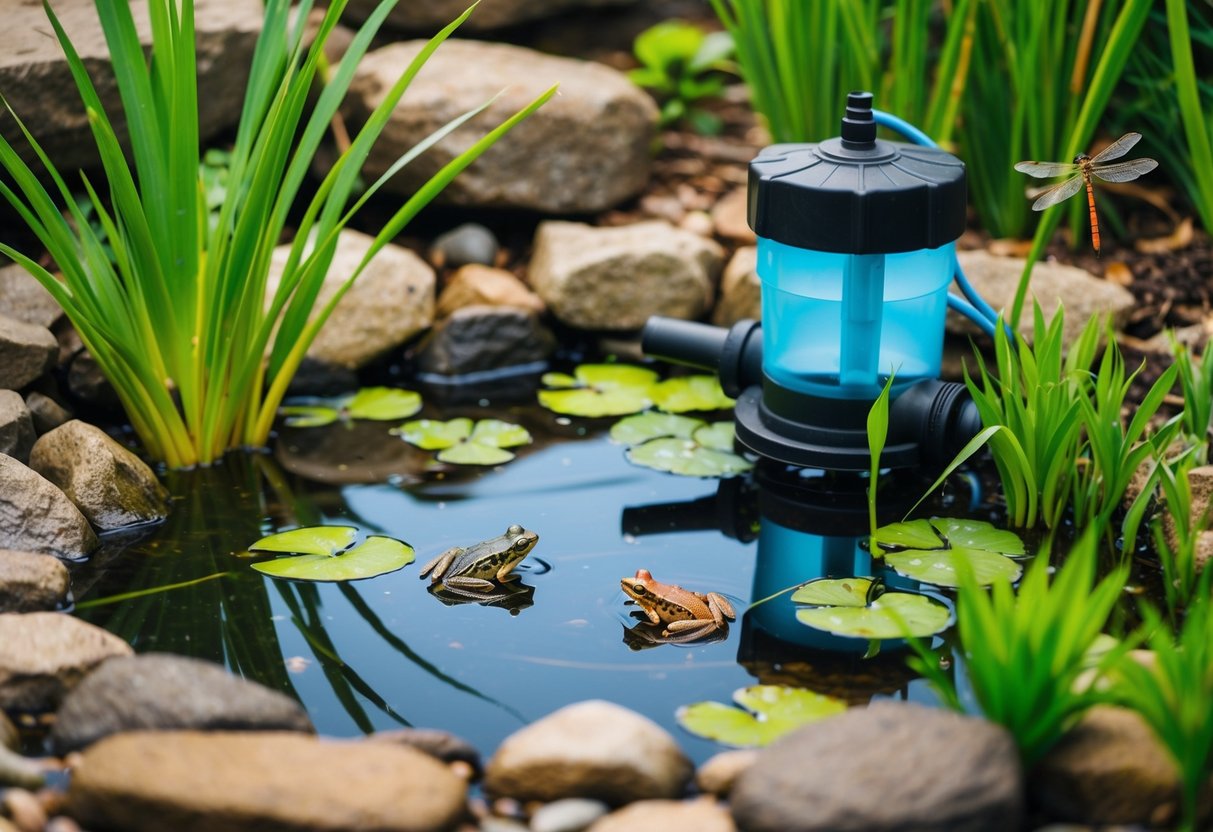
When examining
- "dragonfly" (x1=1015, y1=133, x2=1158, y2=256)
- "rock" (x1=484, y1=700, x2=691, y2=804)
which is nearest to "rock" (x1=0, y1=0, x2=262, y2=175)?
"rock" (x1=484, y1=700, x2=691, y2=804)

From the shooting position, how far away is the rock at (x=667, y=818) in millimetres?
1772

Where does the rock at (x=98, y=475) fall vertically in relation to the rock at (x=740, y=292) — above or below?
below

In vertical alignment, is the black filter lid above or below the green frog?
above

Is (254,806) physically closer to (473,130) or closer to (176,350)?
(176,350)

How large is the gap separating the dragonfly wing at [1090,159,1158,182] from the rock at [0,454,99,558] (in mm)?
2283

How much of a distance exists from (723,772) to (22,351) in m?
1.95

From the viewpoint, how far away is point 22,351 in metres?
2.90

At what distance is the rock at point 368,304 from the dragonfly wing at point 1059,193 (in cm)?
173

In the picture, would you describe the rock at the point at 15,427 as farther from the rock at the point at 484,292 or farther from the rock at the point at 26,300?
the rock at the point at 484,292

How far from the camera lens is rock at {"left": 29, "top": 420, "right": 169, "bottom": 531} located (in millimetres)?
2689

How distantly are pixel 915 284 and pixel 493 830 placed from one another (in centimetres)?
154

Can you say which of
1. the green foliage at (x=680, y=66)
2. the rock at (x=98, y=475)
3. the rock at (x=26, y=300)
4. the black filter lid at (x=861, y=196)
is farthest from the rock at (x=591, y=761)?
the green foliage at (x=680, y=66)

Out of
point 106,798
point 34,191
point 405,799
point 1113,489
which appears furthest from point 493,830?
point 34,191

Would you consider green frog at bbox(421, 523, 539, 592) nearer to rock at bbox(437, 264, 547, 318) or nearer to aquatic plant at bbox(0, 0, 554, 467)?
aquatic plant at bbox(0, 0, 554, 467)
